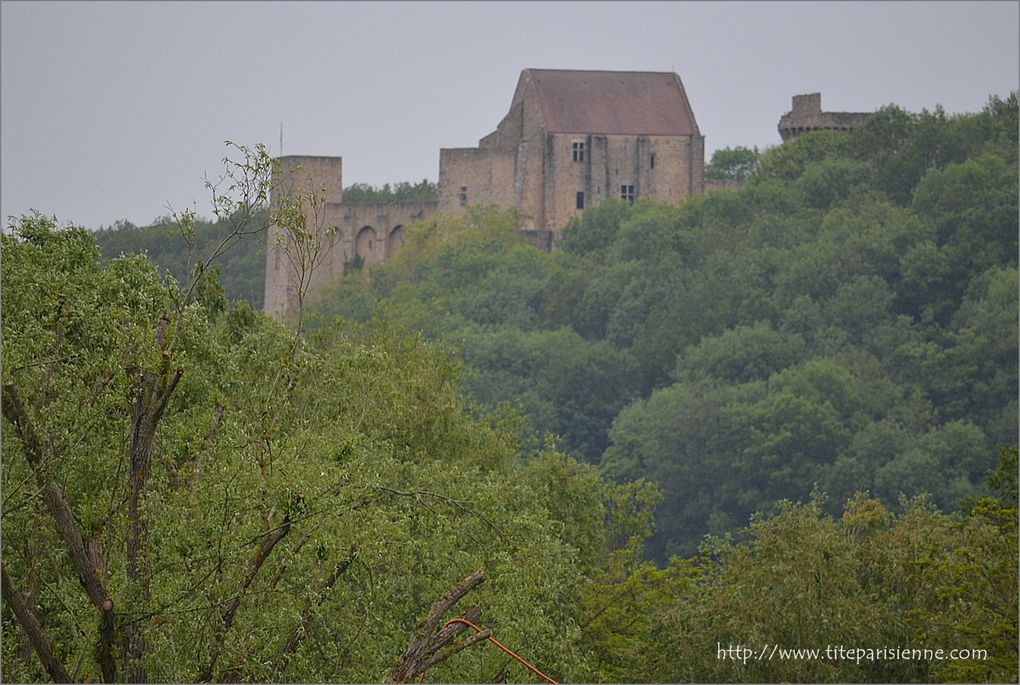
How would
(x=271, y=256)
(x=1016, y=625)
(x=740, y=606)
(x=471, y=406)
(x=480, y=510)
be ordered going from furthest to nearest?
(x=271, y=256) < (x=471, y=406) < (x=740, y=606) < (x=1016, y=625) < (x=480, y=510)

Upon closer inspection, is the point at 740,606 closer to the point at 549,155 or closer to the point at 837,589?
the point at 837,589

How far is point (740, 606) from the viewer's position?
29.3m

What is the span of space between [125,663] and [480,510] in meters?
5.96

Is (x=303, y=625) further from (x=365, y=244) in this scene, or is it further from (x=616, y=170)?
(x=365, y=244)

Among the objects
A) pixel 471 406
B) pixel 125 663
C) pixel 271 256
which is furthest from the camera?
pixel 271 256

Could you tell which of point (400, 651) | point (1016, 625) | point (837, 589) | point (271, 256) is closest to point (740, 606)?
point (837, 589)

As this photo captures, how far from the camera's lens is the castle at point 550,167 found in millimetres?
81312

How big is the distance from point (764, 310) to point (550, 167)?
9.38 m

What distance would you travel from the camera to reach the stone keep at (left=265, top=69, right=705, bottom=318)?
8131cm

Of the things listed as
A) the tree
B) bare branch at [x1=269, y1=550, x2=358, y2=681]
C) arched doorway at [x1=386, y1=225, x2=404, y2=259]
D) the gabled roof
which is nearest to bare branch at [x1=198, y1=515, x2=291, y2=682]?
bare branch at [x1=269, y1=550, x2=358, y2=681]

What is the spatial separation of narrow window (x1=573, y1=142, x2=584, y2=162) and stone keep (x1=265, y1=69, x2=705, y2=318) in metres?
0.04

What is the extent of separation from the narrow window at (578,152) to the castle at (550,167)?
0.04 m

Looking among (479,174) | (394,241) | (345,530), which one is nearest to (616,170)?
(479,174)

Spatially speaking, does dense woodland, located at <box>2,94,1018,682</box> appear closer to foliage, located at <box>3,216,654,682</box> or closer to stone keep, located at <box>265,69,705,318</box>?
foliage, located at <box>3,216,654,682</box>
